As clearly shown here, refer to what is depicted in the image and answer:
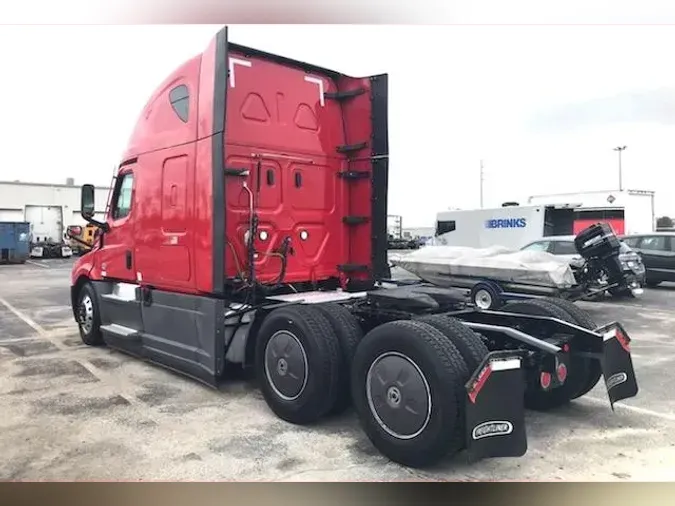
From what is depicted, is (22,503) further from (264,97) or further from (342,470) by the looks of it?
(264,97)

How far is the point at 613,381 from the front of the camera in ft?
14.0

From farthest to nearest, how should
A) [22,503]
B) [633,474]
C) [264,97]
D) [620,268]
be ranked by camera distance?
1. [620,268]
2. [264,97]
3. [633,474]
4. [22,503]

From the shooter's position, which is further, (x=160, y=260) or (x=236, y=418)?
(x=160, y=260)

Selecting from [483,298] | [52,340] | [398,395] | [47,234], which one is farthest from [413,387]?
[47,234]

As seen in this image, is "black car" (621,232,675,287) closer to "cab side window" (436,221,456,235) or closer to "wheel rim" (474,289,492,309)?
"wheel rim" (474,289,492,309)

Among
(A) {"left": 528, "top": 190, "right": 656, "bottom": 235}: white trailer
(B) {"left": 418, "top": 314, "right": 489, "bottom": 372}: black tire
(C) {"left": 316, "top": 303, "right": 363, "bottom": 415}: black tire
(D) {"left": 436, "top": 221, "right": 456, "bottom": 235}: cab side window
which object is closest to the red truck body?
(C) {"left": 316, "top": 303, "right": 363, "bottom": 415}: black tire

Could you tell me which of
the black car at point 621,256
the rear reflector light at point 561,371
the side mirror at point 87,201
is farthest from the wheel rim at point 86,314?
the black car at point 621,256

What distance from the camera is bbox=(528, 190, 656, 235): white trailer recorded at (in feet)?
66.5

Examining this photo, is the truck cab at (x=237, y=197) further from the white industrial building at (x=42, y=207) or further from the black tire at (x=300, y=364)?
the white industrial building at (x=42, y=207)

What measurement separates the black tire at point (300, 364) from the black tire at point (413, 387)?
12.9 inches

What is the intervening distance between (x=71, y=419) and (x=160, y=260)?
188 cm

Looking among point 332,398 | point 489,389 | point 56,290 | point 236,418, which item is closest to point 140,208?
point 236,418

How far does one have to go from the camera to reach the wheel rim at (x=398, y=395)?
368 cm

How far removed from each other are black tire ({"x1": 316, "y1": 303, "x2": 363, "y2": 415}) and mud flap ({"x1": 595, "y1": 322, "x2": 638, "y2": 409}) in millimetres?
1834
